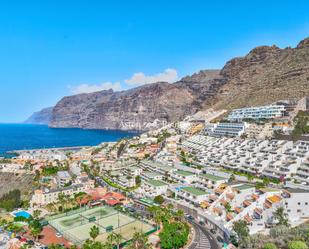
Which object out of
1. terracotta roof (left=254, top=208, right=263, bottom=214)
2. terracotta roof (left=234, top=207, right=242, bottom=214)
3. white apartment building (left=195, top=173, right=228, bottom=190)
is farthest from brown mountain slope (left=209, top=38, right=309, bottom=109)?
terracotta roof (left=254, top=208, right=263, bottom=214)

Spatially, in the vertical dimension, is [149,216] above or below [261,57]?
below

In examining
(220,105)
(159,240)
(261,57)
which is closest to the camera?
(159,240)

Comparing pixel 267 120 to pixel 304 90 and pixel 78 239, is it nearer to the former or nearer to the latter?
pixel 304 90

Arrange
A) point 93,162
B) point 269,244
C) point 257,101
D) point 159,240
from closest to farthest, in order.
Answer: point 269,244 < point 159,240 < point 93,162 < point 257,101

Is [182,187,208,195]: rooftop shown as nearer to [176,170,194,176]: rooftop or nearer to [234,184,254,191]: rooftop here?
[234,184,254,191]: rooftop


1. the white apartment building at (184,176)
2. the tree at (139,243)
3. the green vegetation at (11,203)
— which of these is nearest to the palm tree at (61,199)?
the green vegetation at (11,203)

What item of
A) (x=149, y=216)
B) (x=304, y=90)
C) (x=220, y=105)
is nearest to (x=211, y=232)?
(x=149, y=216)
